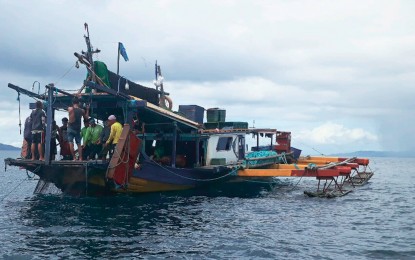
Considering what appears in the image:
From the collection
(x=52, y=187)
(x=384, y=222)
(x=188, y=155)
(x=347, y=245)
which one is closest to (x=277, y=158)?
(x=188, y=155)

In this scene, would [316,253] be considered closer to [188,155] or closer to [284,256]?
[284,256]

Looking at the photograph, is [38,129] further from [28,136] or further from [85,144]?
[85,144]

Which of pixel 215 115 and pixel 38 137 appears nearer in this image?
pixel 38 137

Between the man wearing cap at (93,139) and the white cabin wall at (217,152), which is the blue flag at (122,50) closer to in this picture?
the man wearing cap at (93,139)

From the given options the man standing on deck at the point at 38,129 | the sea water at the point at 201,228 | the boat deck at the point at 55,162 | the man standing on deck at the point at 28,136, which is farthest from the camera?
the man standing on deck at the point at 28,136

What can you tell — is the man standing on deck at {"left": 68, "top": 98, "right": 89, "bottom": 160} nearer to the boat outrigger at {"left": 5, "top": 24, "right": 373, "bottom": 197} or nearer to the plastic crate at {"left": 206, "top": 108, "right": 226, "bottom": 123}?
the boat outrigger at {"left": 5, "top": 24, "right": 373, "bottom": 197}

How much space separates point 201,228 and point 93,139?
7.08 m

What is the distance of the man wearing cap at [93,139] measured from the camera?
1880cm

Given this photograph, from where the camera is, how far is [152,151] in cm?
2606

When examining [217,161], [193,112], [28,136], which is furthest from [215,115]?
[28,136]

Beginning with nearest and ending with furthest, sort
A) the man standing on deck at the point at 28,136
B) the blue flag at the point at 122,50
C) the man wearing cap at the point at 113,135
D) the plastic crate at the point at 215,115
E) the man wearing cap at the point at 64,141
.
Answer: the man wearing cap at the point at 113,135 < the man standing on deck at the point at 28,136 < the man wearing cap at the point at 64,141 < the blue flag at the point at 122,50 < the plastic crate at the point at 215,115

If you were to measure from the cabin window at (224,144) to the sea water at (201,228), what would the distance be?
192 inches

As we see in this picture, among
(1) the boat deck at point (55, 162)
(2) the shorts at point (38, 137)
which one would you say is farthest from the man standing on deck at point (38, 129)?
(1) the boat deck at point (55, 162)

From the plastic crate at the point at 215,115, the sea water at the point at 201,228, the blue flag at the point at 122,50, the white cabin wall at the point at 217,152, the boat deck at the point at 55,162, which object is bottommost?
the sea water at the point at 201,228
